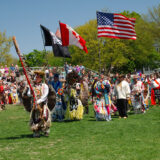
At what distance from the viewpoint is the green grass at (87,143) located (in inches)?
265

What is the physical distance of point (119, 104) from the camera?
45.8 feet

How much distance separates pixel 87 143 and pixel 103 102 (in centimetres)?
492

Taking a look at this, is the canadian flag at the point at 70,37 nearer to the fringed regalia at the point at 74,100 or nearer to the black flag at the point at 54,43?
the black flag at the point at 54,43

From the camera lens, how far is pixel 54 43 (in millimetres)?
13930

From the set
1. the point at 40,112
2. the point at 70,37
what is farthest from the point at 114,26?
the point at 40,112

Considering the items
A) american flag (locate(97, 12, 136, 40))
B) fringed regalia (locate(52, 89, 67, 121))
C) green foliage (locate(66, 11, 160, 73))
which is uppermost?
green foliage (locate(66, 11, 160, 73))

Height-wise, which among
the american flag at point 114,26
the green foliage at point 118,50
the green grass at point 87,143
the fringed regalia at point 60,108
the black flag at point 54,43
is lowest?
the green grass at point 87,143

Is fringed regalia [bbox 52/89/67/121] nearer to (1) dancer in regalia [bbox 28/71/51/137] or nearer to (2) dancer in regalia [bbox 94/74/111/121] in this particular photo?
(2) dancer in regalia [bbox 94/74/111/121]

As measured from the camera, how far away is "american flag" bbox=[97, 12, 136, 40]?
15750 millimetres

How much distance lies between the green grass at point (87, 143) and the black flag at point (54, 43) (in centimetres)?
424

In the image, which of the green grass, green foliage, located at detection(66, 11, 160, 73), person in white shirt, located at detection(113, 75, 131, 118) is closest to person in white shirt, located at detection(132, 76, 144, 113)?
person in white shirt, located at detection(113, 75, 131, 118)

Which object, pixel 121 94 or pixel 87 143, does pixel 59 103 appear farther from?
pixel 87 143

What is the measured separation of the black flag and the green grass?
4241mm

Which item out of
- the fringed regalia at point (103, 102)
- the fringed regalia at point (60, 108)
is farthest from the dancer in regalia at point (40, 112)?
the fringed regalia at point (60, 108)
